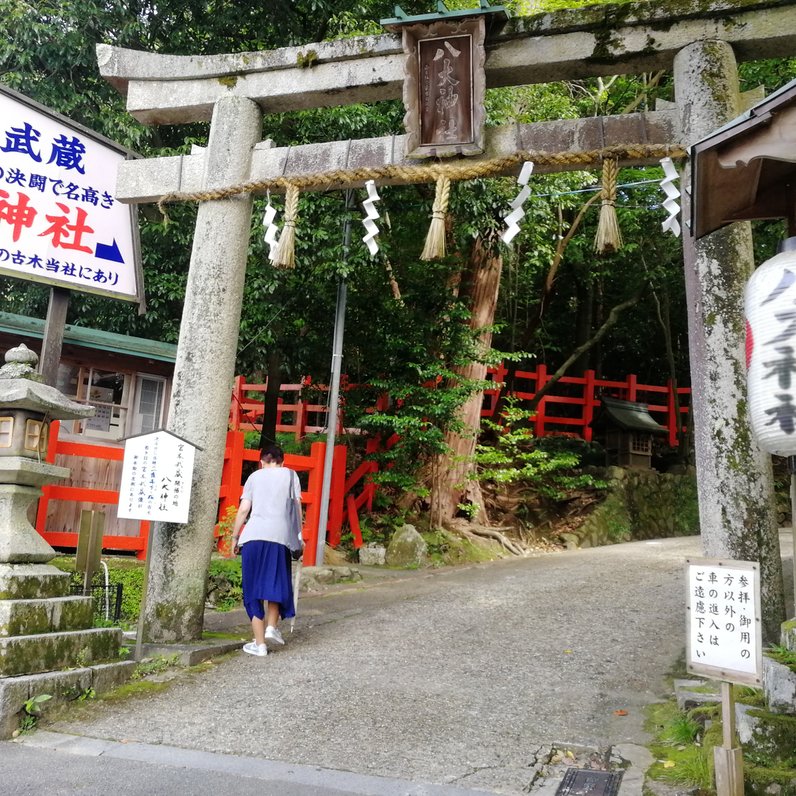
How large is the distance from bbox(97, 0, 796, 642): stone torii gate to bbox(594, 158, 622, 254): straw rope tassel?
0.43 ft

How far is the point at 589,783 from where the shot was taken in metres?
3.63

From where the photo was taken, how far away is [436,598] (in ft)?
27.6

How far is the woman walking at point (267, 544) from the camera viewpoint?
6043mm

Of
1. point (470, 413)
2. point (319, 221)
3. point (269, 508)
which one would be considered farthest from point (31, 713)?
point (470, 413)

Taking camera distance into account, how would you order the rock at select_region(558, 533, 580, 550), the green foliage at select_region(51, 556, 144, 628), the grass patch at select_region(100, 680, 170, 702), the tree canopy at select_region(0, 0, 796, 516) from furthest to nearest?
the rock at select_region(558, 533, 580, 550) → the tree canopy at select_region(0, 0, 796, 516) → the green foliage at select_region(51, 556, 144, 628) → the grass patch at select_region(100, 680, 170, 702)

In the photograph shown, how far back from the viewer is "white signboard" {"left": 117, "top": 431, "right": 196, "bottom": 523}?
18.8ft

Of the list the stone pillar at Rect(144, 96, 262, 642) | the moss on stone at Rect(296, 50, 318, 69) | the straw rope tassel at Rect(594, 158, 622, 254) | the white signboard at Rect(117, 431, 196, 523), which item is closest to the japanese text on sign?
the moss on stone at Rect(296, 50, 318, 69)

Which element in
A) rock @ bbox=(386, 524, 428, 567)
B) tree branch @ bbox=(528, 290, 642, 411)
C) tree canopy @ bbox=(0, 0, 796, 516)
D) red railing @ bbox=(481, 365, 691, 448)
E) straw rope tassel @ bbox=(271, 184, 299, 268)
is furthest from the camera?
red railing @ bbox=(481, 365, 691, 448)

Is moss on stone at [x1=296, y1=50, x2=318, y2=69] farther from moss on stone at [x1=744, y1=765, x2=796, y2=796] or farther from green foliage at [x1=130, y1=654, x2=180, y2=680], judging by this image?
moss on stone at [x1=744, y1=765, x2=796, y2=796]

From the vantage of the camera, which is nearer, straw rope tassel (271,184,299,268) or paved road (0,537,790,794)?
paved road (0,537,790,794)

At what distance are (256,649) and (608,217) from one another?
4.45 meters

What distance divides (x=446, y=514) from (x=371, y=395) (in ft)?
7.98

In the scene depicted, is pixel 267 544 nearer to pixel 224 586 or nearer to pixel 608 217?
pixel 224 586

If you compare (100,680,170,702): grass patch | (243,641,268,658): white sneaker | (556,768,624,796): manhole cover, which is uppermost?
(243,641,268,658): white sneaker
